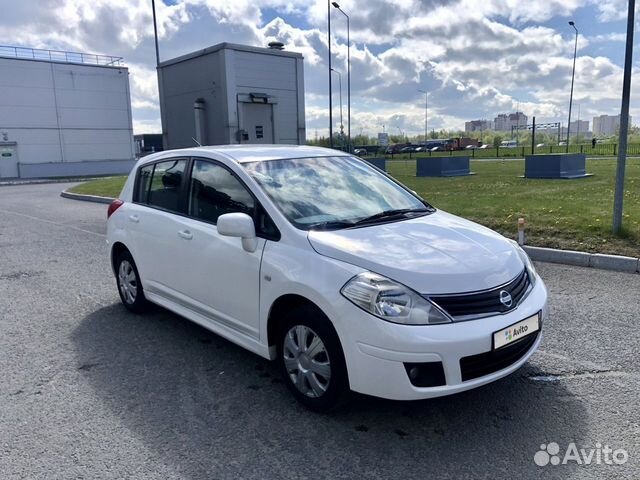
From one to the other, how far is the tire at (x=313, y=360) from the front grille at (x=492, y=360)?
710 mm

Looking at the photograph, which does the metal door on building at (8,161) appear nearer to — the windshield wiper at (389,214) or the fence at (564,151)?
the fence at (564,151)

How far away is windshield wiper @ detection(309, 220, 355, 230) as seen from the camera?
364cm

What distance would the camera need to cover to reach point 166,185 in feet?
16.2

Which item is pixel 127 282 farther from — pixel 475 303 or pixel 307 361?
pixel 475 303

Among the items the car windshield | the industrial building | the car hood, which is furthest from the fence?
the car hood

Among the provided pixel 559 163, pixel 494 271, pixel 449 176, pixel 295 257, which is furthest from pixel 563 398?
pixel 449 176

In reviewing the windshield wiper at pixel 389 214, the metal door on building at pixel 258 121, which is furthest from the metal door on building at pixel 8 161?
the windshield wiper at pixel 389 214

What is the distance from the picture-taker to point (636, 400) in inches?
137

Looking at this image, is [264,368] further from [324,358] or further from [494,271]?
[494,271]

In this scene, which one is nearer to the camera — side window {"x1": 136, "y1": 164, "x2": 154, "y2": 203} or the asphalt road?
the asphalt road

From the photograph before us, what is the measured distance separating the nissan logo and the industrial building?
24433 mm

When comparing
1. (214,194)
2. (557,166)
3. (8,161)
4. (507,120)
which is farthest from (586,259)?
(507,120)

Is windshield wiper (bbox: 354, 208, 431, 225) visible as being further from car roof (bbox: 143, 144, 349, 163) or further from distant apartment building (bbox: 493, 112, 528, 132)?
distant apartment building (bbox: 493, 112, 528, 132)

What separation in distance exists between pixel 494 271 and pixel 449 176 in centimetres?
1925
